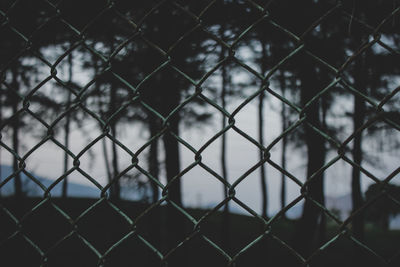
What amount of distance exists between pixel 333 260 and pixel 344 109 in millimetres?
8812

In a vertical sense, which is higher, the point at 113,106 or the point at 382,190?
the point at 113,106

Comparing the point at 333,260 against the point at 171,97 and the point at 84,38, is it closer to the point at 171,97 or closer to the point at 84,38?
the point at 171,97

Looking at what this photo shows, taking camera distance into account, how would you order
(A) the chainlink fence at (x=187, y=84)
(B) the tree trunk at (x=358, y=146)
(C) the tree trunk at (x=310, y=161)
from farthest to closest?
(B) the tree trunk at (x=358, y=146) < (C) the tree trunk at (x=310, y=161) < (A) the chainlink fence at (x=187, y=84)

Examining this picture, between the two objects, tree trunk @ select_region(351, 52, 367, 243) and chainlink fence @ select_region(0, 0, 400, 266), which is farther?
tree trunk @ select_region(351, 52, 367, 243)

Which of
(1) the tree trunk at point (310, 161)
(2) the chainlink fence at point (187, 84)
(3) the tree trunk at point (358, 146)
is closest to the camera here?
(2) the chainlink fence at point (187, 84)

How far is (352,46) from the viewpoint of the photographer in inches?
319

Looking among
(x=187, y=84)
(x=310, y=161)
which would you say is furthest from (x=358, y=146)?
(x=187, y=84)

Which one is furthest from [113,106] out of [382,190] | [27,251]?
[382,190]

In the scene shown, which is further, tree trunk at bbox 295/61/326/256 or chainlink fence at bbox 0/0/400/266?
tree trunk at bbox 295/61/326/256

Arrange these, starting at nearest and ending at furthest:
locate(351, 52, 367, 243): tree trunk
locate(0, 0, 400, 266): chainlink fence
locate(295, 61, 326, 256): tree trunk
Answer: locate(0, 0, 400, 266): chainlink fence, locate(295, 61, 326, 256): tree trunk, locate(351, 52, 367, 243): tree trunk

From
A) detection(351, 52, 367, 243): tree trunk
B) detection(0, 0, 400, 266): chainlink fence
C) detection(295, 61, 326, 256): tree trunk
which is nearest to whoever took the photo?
detection(0, 0, 400, 266): chainlink fence

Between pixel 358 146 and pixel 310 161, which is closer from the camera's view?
pixel 310 161

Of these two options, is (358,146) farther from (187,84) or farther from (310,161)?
(187,84)

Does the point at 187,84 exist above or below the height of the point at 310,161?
above
